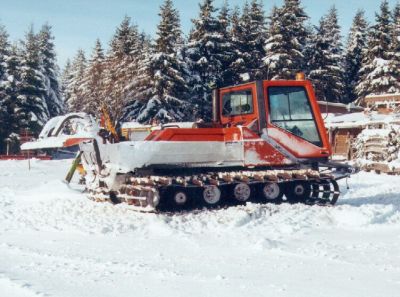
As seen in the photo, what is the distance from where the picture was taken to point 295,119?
1129 cm

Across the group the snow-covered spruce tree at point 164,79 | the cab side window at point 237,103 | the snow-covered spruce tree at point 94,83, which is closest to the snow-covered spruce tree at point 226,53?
the snow-covered spruce tree at point 164,79

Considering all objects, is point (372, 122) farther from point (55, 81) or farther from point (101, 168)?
point (55, 81)

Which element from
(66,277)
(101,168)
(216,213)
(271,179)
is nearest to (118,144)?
(101,168)

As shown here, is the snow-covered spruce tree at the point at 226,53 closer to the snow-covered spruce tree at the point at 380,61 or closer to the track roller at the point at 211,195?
the snow-covered spruce tree at the point at 380,61

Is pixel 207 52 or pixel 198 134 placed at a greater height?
pixel 207 52

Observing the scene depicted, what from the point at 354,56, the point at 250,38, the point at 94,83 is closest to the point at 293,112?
the point at 250,38

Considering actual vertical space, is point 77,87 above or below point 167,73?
above

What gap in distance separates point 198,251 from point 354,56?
1899 inches

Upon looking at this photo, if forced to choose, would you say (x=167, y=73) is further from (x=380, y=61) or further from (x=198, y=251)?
(x=198, y=251)

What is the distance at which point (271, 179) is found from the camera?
1091 centimetres

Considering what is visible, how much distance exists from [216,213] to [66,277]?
452 cm

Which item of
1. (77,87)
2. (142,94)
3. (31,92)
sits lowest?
(142,94)

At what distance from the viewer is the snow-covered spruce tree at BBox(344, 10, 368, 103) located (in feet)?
171

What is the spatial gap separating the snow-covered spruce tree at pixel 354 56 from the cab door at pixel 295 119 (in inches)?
1664
